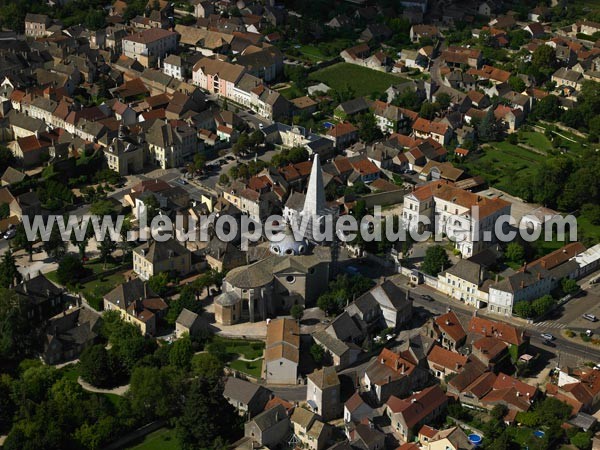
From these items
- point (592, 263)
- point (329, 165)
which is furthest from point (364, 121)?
point (592, 263)

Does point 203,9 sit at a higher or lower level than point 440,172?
higher

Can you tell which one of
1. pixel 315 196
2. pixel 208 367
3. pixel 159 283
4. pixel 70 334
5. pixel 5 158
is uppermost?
pixel 315 196

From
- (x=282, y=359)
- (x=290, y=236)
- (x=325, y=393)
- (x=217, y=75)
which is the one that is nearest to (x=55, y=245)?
(x=290, y=236)

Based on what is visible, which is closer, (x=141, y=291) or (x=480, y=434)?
(x=480, y=434)

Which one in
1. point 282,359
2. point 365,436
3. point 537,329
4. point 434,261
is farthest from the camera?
point 434,261

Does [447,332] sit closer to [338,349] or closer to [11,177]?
[338,349]

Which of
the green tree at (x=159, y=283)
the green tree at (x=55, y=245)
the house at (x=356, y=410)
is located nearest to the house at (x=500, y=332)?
the house at (x=356, y=410)

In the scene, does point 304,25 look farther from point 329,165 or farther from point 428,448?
point 428,448
